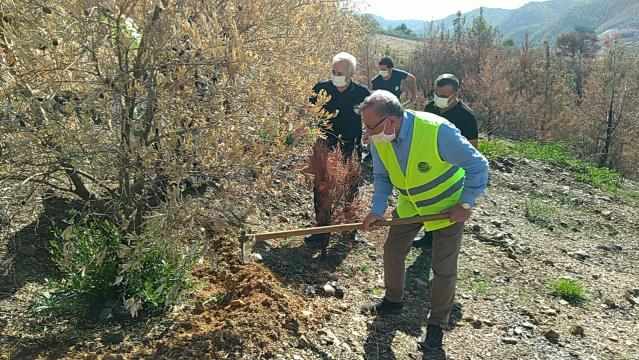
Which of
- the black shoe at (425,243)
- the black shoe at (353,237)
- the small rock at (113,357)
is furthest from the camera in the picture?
the black shoe at (425,243)

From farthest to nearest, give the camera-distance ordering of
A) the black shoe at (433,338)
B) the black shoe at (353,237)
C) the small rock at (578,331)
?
the black shoe at (353,237), the small rock at (578,331), the black shoe at (433,338)

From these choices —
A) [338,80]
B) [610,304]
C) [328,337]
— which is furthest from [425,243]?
[328,337]

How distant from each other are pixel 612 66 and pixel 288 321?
11348 mm

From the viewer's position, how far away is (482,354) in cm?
348

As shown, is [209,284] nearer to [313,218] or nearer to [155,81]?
[155,81]

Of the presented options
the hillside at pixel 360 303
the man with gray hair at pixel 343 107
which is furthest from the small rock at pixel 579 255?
the man with gray hair at pixel 343 107

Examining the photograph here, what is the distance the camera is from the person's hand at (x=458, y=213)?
3.02m

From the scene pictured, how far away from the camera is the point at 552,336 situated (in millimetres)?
3781

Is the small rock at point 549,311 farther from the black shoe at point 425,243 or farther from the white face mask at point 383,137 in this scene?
the white face mask at point 383,137

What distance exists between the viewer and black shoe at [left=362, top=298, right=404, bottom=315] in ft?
12.1

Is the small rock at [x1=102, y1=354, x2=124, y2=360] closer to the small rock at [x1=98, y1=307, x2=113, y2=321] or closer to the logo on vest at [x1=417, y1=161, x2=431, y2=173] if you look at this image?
the small rock at [x1=98, y1=307, x2=113, y2=321]

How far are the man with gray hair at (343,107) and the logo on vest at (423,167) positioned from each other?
139 cm

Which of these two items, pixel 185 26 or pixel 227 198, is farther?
pixel 227 198

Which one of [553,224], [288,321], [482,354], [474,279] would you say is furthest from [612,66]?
[288,321]
